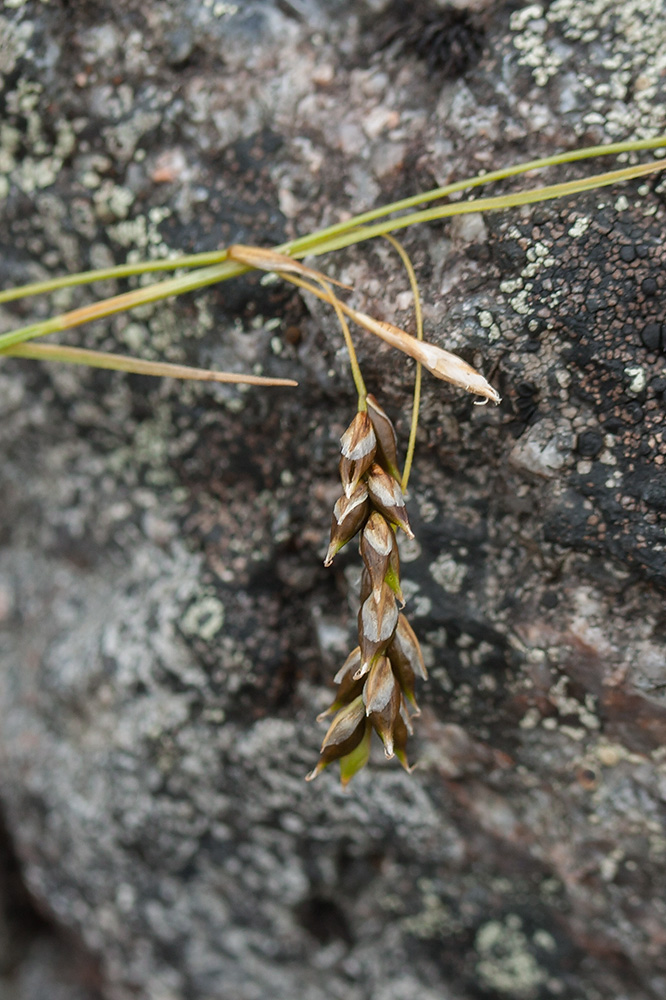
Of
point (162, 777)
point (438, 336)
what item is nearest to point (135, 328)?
point (438, 336)

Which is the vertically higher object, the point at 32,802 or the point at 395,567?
the point at 395,567

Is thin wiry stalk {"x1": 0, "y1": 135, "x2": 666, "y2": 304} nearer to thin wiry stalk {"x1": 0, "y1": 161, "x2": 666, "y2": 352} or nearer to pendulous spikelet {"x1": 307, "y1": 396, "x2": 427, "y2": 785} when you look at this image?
thin wiry stalk {"x1": 0, "y1": 161, "x2": 666, "y2": 352}

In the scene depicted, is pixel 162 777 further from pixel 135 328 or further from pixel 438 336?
pixel 438 336

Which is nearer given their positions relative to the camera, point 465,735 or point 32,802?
point 465,735

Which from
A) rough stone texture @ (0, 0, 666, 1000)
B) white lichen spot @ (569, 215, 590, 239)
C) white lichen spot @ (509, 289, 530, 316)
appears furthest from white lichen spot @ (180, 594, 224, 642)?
white lichen spot @ (569, 215, 590, 239)

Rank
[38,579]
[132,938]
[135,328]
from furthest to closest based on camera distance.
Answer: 1. [38,579]
2. [132,938]
3. [135,328]

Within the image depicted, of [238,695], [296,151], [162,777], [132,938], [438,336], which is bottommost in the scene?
[132,938]

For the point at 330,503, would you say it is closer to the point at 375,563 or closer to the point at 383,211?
the point at 375,563

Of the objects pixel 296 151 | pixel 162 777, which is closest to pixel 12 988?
pixel 162 777

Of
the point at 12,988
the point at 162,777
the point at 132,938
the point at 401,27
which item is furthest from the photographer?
the point at 12,988
